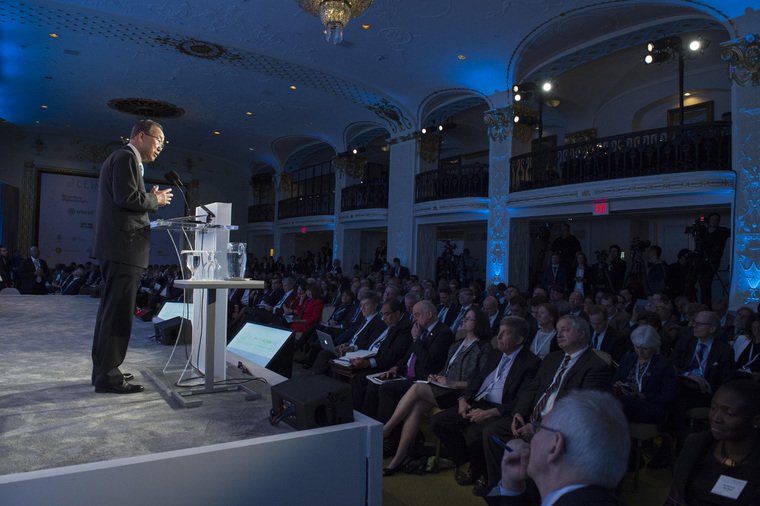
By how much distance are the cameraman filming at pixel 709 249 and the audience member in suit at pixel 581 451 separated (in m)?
7.39

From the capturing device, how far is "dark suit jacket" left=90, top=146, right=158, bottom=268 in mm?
2133

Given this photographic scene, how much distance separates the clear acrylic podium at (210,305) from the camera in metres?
2.26

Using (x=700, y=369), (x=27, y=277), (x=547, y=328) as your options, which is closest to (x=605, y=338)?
(x=547, y=328)

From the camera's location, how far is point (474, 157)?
49.5 feet

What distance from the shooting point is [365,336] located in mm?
4816

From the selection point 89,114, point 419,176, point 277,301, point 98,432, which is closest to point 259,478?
point 98,432

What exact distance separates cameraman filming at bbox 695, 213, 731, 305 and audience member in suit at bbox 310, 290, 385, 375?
5.18 m

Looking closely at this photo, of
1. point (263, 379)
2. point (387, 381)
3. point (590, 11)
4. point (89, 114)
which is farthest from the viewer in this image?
point (89, 114)

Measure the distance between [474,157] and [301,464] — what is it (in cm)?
1415

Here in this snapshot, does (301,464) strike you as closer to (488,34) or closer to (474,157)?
(488,34)

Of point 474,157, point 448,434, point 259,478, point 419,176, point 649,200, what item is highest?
point 474,157

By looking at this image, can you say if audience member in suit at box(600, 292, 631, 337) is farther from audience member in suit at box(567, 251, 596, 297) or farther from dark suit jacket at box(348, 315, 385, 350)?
audience member in suit at box(567, 251, 596, 297)

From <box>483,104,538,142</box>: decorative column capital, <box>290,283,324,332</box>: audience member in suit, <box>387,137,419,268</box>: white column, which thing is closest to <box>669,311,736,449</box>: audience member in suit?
<box>290,283,324,332</box>: audience member in suit

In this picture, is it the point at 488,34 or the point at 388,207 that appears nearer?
the point at 488,34
